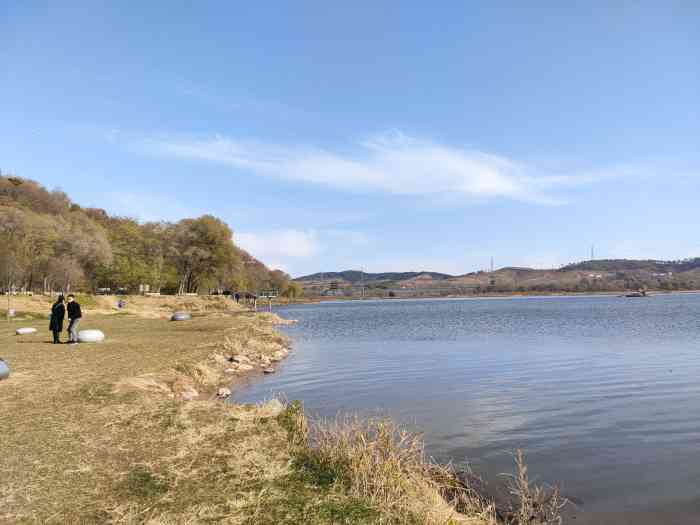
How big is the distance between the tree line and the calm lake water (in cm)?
5371

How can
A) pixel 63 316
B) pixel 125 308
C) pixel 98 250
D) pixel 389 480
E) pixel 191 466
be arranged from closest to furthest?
pixel 389 480 → pixel 191 466 → pixel 63 316 → pixel 125 308 → pixel 98 250

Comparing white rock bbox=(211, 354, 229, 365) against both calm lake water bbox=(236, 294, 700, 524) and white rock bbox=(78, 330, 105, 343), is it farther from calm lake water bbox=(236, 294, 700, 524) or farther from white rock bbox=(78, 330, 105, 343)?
white rock bbox=(78, 330, 105, 343)

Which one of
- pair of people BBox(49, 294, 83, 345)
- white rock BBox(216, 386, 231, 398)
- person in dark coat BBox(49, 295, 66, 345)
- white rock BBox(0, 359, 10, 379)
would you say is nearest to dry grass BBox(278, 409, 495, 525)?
white rock BBox(216, 386, 231, 398)

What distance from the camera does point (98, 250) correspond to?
7925 centimetres

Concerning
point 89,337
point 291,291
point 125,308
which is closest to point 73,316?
point 89,337

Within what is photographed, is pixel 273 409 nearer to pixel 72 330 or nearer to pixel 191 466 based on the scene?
pixel 191 466

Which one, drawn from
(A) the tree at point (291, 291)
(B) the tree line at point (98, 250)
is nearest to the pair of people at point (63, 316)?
(B) the tree line at point (98, 250)

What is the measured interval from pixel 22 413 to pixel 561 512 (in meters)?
11.3

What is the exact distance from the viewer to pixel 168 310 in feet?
222

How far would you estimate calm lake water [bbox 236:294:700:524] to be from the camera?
382 inches

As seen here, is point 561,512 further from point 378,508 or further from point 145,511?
point 145,511

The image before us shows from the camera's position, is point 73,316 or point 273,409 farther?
point 73,316

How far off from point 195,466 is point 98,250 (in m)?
79.7

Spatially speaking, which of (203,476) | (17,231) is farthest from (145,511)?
(17,231)
